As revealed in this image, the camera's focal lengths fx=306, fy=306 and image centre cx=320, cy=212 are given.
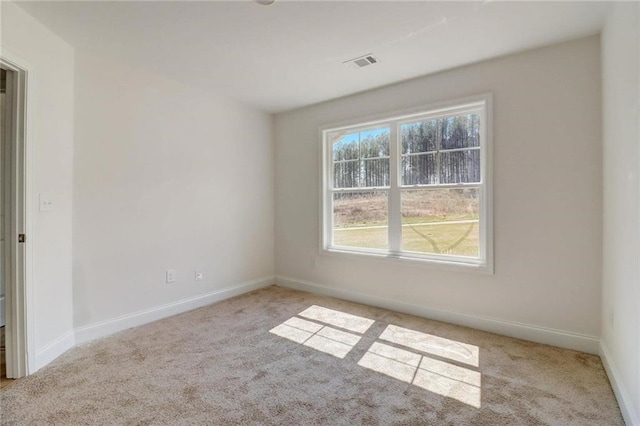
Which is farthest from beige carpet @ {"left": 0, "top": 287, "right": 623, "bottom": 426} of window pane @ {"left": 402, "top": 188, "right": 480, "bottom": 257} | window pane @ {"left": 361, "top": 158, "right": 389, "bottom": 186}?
window pane @ {"left": 361, "top": 158, "right": 389, "bottom": 186}

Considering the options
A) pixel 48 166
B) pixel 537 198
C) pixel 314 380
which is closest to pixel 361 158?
pixel 537 198

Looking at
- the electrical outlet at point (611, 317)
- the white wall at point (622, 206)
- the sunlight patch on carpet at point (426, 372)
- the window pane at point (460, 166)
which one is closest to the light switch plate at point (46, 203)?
the sunlight patch on carpet at point (426, 372)

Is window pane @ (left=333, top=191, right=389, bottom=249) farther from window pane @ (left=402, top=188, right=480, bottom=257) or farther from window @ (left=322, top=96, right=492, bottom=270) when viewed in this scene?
window pane @ (left=402, top=188, right=480, bottom=257)

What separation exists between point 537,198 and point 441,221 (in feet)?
2.81

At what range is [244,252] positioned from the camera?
410 cm

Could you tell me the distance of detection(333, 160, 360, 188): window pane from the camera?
151 inches

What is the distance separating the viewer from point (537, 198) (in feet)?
8.52

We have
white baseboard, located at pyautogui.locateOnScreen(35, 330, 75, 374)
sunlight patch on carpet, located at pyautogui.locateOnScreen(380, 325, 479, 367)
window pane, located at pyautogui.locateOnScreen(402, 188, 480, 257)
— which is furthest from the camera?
window pane, located at pyautogui.locateOnScreen(402, 188, 480, 257)

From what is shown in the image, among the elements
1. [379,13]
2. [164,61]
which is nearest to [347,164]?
[379,13]

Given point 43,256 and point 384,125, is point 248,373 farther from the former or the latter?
point 384,125

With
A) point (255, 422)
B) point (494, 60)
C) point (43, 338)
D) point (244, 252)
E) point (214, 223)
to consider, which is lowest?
point (255, 422)

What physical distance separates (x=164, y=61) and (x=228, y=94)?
92 centimetres

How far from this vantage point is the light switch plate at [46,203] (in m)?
2.25

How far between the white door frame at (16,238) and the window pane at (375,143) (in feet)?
9.94
